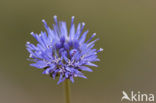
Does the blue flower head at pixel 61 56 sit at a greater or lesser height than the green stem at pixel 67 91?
greater

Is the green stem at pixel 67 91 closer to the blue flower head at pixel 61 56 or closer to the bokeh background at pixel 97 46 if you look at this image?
the blue flower head at pixel 61 56

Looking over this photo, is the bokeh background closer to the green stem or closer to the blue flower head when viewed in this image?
the blue flower head

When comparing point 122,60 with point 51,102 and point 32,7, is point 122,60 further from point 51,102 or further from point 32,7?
point 32,7

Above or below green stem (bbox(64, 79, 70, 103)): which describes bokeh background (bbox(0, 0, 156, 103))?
above

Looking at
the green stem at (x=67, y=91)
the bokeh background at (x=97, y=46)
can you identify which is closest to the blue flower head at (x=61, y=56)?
the green stem at (x=67, y=91)

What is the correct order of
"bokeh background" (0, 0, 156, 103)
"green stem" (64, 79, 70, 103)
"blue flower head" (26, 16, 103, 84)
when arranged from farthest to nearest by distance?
1. "bokeh background" (0, 0, 156, 103)
2. "blue flower head" (26, 16, 103, 84)
3. "green stem" (64, 79, 70, 103)

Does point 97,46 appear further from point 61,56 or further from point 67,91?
point 67,91

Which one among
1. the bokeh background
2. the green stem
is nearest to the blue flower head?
the green stem

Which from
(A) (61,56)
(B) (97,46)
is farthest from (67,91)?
(B) (97,46)

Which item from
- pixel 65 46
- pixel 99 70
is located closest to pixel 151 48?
pixel 99 70
